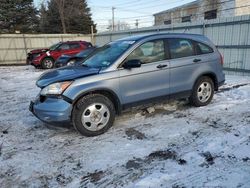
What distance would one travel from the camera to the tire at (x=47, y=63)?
1645 centimetres

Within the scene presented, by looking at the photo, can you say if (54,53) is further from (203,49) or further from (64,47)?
(203,49)

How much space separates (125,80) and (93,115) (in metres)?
0.87

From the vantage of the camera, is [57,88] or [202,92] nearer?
[57,88]

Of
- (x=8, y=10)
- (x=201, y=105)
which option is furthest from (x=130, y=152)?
(x=8, y=10)

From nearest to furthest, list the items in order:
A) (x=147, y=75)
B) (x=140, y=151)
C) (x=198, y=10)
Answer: (x=140, y=151)
(x=147, y=75)
(x=198, y=10)

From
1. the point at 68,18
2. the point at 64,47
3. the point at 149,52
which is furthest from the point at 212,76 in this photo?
the point at 68,18

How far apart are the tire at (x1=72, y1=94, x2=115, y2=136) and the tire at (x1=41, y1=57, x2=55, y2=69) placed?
12651 millimetres

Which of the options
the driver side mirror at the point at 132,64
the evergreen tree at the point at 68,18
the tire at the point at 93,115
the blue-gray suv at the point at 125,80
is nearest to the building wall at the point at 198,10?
the evergreen tree at the point at 68,18

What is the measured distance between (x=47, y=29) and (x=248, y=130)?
3665 cm

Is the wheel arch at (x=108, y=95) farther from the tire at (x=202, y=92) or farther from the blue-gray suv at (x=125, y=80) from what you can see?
the tire at (x=202, y=92)

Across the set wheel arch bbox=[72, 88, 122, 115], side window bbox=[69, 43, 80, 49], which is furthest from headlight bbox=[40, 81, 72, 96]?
side window bbox=[69, 43, 80, 49]

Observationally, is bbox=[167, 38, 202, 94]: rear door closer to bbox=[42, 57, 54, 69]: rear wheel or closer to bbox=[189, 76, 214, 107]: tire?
bbox=[189, 76, 214, 107]: tire

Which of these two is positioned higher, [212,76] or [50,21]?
[50,21]

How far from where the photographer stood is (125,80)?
16.1ft
